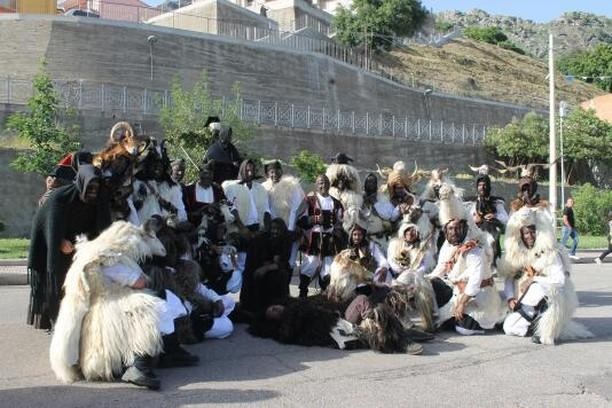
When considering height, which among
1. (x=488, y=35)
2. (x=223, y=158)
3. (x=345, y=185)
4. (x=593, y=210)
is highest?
(x=488, y=35)

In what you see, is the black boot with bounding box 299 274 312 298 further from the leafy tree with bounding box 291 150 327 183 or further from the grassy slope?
the grassy slope

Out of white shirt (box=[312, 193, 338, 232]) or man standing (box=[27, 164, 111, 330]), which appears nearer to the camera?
man standing (box=[27, 164, 111, 330])

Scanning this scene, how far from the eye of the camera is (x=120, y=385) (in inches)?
230

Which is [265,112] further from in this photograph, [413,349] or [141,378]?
[141,378]

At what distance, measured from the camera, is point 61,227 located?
6711 mm

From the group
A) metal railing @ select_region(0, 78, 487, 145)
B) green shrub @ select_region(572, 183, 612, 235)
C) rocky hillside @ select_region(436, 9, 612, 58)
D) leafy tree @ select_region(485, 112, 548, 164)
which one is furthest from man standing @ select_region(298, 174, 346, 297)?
rocky hillside @ select_region(436, 9, 612, 58)

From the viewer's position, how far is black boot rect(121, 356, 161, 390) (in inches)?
226

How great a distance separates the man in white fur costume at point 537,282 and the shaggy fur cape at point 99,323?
13.7 ft

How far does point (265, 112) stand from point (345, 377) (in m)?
30.9

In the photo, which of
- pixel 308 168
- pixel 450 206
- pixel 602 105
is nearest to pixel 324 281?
pixel 450 206

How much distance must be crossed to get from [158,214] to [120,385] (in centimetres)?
249

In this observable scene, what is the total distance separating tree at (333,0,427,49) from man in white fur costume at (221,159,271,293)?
52.1 metres

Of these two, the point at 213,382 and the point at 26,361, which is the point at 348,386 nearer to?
the point at 213,382

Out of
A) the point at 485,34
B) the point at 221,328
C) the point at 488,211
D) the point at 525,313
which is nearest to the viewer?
the point at 221,328
